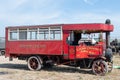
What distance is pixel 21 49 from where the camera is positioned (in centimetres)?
1947

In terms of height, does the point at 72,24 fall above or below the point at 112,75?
above

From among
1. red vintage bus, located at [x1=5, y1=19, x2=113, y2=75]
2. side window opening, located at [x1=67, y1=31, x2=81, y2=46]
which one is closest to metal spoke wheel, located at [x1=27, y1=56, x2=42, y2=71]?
red vintage bus, located at [x1=5, y1=19, x2=113, y2=75]

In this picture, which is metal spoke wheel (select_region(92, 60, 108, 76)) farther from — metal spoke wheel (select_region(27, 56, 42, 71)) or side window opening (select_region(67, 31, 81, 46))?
metal spoke wheel (select_region(27, 56, 42, 71))

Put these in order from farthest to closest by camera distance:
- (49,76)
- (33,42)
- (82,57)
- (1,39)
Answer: (1,39) < (33,42) < (82,57) < (49,76)

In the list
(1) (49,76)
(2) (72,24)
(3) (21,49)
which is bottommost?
(1) (49,76)

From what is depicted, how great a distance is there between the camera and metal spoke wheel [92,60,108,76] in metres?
16.4

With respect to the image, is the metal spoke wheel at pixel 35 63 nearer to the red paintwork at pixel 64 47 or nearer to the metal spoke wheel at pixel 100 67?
the red paintwork at pixel 64 47

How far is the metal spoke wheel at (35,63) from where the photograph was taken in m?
18.8

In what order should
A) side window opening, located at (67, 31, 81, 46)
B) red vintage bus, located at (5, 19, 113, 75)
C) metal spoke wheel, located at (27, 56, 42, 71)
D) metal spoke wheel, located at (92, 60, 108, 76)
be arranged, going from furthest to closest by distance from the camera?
metal spoke wheel, located at (27, 56, 42, 71) → side window opening, located at (67, 31, 81, 46) → red vintage bus, located at (5, 19, 113, 75) → metal spoke wheel, located at (92, 60, 108, 76)

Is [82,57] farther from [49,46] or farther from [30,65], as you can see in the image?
[30,65]

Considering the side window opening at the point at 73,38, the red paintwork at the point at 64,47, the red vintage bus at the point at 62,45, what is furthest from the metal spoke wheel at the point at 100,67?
the side window opening at the point at 73,38

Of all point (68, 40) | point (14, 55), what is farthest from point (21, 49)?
point (68, 40)

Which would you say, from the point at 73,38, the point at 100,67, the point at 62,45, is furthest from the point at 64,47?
the point at 100,67

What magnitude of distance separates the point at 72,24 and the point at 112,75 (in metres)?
3.35
